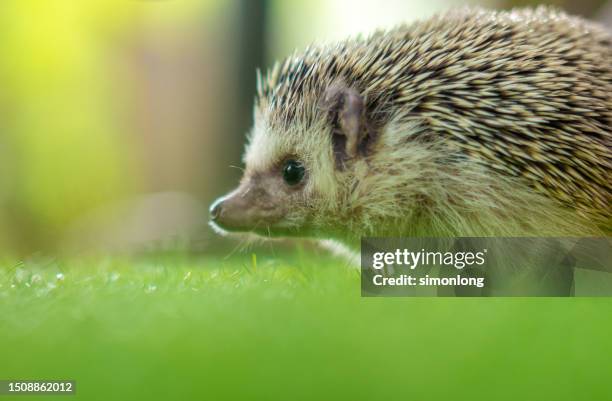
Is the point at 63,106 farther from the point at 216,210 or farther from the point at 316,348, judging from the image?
the point at 316,348

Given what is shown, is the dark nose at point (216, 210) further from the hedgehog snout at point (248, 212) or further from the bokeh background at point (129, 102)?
the bokeh background at point (129, 102)

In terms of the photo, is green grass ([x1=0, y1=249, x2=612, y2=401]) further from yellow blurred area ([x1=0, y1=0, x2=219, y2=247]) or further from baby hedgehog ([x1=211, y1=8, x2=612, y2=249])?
yellow blurred area ([x1=0, y1=0, x2=219, y2=247])

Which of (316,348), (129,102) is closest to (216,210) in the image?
(316,348)

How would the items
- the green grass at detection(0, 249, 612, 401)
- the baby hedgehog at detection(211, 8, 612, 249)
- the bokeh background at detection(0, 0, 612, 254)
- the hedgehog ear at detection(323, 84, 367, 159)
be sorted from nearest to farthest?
the green grass at detection(0, 249, 612, 401) < the baby hedgehog at detection(211, 8, 612, 249) < the hedgehog ear at detection(323, 84, 367, 159) < the bokeh background at detection(0, 0, 612, 254)

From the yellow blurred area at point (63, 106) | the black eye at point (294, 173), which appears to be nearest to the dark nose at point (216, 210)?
the black eye at point (294, 173)

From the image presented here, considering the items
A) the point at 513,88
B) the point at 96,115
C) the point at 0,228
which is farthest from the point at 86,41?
the point at 513,88

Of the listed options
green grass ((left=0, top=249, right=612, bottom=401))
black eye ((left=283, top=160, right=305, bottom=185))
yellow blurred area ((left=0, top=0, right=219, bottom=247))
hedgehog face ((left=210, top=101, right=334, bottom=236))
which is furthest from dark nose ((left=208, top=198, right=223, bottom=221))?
yellow blurred area ((left=0, top=0, right=219, bottom=247))
